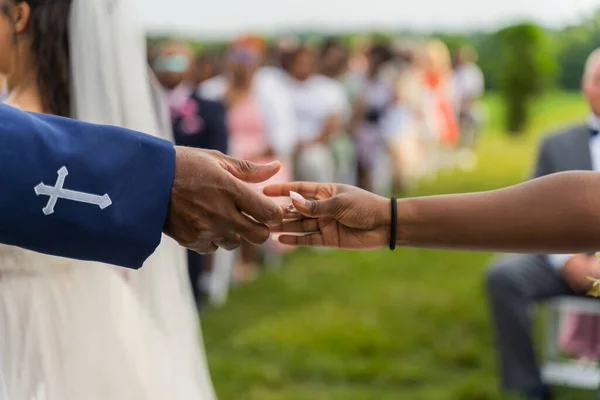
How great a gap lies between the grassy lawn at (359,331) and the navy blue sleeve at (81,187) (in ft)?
11.6

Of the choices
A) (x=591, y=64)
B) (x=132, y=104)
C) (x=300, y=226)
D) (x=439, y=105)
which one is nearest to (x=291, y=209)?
(x=300, y=226)

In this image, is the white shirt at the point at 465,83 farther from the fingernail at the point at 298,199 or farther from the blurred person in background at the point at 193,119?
the fingernail at the point at 298,199

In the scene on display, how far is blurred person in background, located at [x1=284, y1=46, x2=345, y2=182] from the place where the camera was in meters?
9.48

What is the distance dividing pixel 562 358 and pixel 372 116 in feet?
23.1

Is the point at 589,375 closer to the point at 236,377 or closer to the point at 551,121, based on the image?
the point at 236,377

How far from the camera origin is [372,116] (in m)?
12.0

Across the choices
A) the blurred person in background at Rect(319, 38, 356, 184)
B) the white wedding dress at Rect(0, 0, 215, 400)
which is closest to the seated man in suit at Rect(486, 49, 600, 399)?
the white wedding dress at Rect(0, 0, 215, 400)

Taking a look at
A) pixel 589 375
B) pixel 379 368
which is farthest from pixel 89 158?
pixel 379 368

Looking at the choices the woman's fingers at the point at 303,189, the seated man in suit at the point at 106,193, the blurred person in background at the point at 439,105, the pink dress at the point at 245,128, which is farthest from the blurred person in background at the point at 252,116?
the blurred person in background at the point at 439,105

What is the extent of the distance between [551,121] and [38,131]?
2191 centimetres

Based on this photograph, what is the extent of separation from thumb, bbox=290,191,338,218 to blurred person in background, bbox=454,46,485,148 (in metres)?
16.3

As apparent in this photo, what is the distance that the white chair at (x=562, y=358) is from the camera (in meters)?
Result: 4.80

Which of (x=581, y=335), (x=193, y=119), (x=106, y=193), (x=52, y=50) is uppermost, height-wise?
(x=52, y=50)

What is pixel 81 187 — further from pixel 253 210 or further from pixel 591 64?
pixel 591 64
